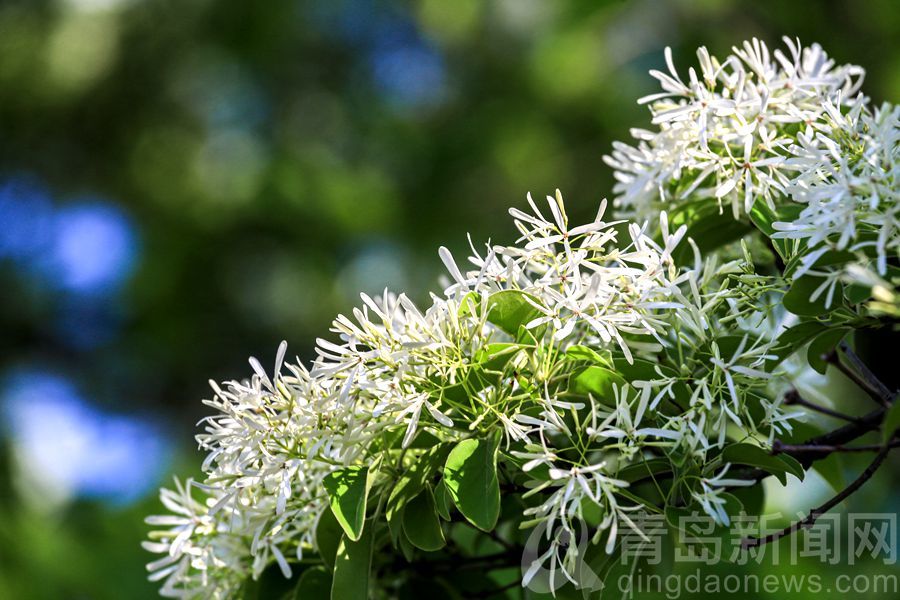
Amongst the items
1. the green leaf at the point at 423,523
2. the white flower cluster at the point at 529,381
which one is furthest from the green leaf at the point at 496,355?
the green leaf at the point at 423,523

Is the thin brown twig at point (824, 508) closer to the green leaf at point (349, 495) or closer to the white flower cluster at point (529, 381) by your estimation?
the white flower cluster at point (529, 381)

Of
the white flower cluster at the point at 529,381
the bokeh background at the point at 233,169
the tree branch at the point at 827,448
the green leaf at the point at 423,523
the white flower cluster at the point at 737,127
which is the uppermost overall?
the bokeh background at the point at 233,169

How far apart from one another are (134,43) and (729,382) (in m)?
4.20

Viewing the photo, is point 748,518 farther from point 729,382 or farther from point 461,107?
point 461,107

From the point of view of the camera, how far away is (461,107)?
4660mm

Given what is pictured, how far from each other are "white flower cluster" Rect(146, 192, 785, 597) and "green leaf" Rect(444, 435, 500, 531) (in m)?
0.02

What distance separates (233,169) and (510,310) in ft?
12.4

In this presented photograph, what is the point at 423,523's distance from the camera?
0.69 meters

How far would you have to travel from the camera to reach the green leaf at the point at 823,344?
67 centimetres

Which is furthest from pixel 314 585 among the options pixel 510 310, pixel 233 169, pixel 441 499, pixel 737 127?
pixel 233 169

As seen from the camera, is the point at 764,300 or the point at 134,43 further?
the point at 134,43

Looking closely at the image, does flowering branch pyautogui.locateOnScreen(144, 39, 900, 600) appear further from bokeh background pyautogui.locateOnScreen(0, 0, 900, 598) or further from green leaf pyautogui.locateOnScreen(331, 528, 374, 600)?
bokeh background pyautogui.locateOnScreen(0, 0, 900, 598)

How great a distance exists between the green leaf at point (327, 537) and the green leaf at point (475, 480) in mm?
138

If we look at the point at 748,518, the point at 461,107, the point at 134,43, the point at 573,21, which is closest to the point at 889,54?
the point at 573,21
